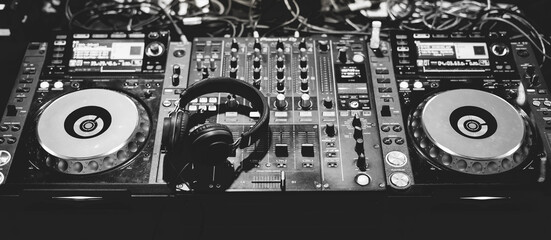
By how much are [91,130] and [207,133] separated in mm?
482

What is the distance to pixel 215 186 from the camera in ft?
5.46

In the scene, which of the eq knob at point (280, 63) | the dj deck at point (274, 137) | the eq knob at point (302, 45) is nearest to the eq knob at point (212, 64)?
the dj deck at point (274, 137)

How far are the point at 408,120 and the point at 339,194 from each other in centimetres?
40

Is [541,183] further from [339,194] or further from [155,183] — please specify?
[155,183]

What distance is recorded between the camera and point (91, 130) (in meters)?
1.75

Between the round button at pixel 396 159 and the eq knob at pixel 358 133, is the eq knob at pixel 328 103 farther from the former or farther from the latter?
the round button at pixel 396 159

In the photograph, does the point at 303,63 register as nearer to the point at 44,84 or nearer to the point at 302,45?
the point at 302,45

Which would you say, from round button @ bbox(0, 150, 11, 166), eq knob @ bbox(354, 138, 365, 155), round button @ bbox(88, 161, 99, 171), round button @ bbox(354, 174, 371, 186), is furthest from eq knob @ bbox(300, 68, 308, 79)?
round button @ bbox(0, 150, 11, 166)

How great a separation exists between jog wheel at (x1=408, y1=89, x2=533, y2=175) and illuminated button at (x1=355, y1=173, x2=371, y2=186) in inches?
8.7

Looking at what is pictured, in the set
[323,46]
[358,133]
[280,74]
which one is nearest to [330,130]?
[358,133]

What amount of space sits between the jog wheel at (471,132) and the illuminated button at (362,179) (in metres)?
0.22

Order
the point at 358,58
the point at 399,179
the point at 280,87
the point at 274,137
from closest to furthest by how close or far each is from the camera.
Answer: the point at 399,179 < the point at 274,137 < the point at 280,87 < the point at 358,58

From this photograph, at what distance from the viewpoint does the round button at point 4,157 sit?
172 centimetres

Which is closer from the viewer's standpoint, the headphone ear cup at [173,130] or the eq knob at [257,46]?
the headphone ear cup at [173,130]
